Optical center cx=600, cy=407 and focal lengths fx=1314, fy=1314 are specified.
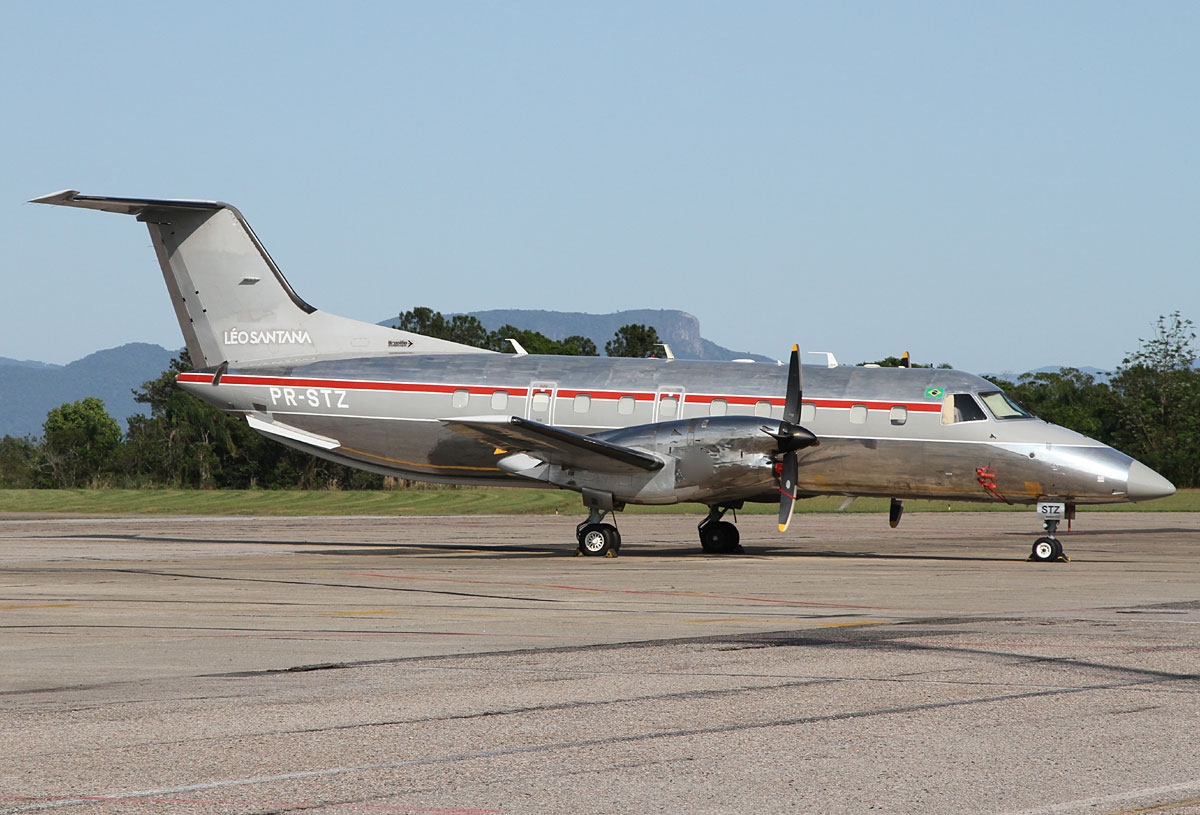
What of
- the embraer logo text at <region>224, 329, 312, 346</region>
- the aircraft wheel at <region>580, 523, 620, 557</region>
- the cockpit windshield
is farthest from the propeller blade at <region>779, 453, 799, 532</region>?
the embraer logo text at <region>224, 329, 312, 346</region>

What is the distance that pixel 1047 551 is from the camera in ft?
81.8

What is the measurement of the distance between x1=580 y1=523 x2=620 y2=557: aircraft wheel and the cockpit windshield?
7.71 m

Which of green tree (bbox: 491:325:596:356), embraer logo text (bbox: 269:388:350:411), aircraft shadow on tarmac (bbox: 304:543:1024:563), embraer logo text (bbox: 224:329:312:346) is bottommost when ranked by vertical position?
aircraft shadow on tarmac (bbox: 304:543:1024:563)

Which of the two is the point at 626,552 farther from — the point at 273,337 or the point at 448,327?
the point at 448,327

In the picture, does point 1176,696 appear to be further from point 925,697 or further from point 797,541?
point 797,541

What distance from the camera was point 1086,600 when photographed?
17.2 meters

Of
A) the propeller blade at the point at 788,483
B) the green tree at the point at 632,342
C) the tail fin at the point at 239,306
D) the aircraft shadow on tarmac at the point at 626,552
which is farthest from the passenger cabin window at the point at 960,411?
the green tree at the point at 632,342

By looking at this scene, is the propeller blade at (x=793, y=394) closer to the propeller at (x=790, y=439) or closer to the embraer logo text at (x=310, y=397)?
the propeller at (x=790, y=439)

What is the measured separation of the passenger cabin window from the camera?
25.4m

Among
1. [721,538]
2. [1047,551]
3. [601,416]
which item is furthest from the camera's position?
[721,538]

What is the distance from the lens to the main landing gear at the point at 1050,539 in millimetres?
24906

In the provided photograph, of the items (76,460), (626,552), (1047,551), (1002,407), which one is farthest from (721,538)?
(76,460)

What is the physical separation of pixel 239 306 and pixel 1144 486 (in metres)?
19.4

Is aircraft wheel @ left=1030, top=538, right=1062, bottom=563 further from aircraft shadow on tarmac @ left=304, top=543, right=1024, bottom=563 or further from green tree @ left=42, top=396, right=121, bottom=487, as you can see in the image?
green tree @ left=42, top=396, right=121, bottom=487
